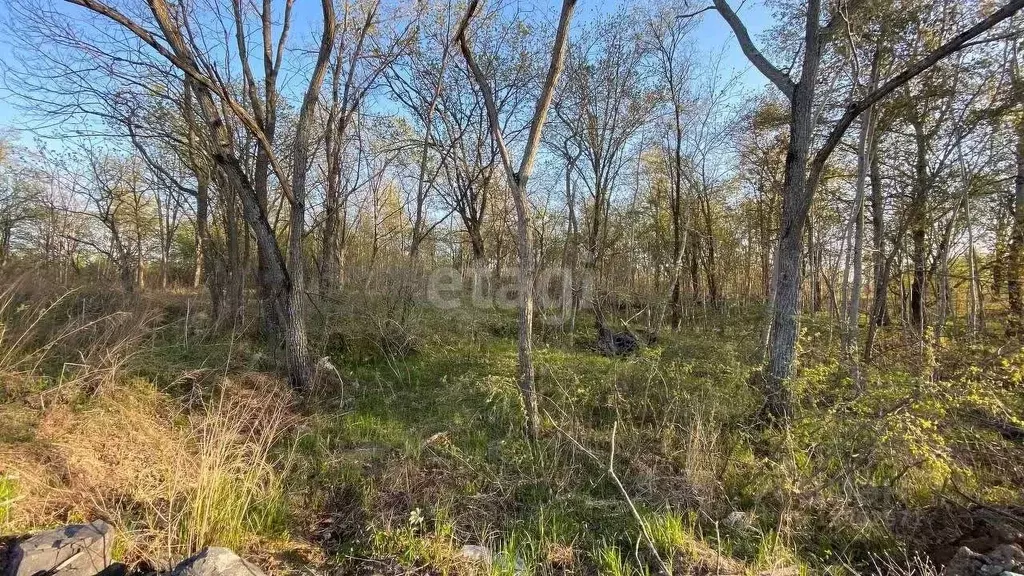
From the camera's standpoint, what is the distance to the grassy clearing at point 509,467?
2.39 m

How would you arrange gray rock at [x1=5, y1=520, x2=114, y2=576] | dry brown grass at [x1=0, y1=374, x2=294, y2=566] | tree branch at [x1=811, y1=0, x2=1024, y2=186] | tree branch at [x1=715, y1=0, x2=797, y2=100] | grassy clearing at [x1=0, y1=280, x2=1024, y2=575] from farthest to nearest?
tree branch at [x1=715, y1=0, x2=797, y2=100], tree branch at [x1=811, y1=0, x2=1024, y2=186], grassy clearing at [x1=0, y1=280, x2=1024, y2=575], dry brown grass at [x1=0, y1=374, x2=294, y2=566], gray rock at [x1=5, y1=520, x2=114, y2=576]

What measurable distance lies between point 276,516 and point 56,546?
1030 millimetres

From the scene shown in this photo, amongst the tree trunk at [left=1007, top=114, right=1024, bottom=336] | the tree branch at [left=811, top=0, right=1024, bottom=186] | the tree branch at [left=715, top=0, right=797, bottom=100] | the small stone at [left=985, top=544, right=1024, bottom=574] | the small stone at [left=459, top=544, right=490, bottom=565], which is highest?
the tree branch at [left=715, top=0, right=797, bottom=100]

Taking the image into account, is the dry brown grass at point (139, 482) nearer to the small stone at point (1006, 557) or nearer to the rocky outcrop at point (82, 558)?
the rocky outcrop at point (82, 558)

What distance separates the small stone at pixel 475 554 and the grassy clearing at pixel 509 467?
2.7 inches

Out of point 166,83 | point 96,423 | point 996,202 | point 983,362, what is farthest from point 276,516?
point 996,202

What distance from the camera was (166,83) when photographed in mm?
5035

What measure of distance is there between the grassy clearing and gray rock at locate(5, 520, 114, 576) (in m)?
0.11

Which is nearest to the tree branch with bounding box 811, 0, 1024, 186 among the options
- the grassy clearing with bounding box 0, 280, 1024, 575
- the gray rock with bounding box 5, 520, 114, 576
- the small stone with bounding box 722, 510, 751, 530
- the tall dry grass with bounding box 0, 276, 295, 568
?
the grassy clearing with bounding box 0, 280, 1024, 575

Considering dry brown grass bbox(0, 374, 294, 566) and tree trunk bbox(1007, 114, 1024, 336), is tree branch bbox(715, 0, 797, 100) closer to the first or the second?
tree trunk bbox(1007, 114, 1024, 336)

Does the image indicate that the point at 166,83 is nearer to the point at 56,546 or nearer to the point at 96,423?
the point at 96,423

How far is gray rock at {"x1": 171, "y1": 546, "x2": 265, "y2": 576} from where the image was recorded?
1884 mm

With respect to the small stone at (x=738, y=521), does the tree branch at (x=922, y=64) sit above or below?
above

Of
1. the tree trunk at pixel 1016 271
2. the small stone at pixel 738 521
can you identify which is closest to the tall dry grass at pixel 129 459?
the small stone at pixel 738 521
